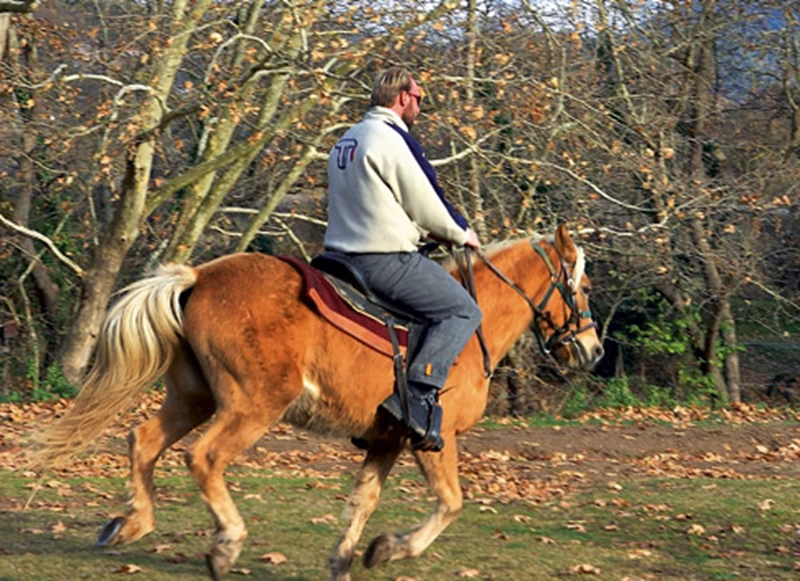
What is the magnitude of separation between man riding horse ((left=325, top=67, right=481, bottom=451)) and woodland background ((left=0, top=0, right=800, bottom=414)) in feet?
22.8

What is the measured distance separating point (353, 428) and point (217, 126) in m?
10.5

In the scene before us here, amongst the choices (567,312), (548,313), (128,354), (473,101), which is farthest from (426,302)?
(473,101)

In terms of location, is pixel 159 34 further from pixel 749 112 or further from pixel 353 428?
pixel 749 112

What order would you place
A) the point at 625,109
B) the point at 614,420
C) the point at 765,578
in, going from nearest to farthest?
1. the point at 765,578
2. the point at 614,420
3. the point at 625,109

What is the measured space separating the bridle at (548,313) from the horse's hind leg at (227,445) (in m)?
1.95

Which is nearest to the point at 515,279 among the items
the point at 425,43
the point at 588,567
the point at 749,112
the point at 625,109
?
the point at 588,567

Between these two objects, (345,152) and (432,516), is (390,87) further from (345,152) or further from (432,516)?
(432,516)

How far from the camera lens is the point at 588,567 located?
7531mm

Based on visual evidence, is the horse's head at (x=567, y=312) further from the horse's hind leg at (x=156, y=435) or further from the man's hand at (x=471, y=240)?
the horse's hind leg at (x=156, y=435)

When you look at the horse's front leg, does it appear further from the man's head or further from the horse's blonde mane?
the man's head

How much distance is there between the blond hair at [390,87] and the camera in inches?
276

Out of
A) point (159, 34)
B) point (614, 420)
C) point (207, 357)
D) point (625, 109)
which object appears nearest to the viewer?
point (207, 357)

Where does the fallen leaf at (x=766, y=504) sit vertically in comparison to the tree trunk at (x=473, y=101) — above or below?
below

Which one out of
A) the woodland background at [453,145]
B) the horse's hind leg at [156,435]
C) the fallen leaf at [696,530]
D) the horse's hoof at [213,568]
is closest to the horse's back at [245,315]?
the horse's hind leg at [156,435]
